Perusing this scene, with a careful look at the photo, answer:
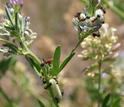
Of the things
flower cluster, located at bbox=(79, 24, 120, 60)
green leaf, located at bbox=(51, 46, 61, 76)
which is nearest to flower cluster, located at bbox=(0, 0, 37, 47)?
green leaf, located at bbox=(51, 46, 61, 76)

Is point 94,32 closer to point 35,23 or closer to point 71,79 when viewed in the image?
point 71,79

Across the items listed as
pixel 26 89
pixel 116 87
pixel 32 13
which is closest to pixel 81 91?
pixel 26 89

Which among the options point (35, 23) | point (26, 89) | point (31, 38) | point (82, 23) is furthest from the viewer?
point (35, 23)

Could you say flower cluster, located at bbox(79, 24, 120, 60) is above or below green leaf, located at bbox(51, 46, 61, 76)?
below

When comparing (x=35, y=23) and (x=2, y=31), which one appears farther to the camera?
(x=35, y=23)

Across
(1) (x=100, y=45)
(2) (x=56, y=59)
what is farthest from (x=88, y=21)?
(1) (x=100, y=45)

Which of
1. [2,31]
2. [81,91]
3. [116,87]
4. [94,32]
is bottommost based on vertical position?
[81,91]

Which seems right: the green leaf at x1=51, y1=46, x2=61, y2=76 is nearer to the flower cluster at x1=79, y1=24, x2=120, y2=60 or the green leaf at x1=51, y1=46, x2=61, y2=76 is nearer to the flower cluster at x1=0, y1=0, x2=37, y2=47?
the flower cluster at x1=0, y1=0, x2=37, y2=47

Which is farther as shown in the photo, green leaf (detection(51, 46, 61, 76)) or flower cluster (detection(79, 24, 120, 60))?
flower cluster (detection(79, 24, 120, 60))

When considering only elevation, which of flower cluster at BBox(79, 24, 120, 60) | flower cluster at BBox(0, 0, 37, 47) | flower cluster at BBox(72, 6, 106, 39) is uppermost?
flower cluster at BBox(0, 0, 37, 47)
